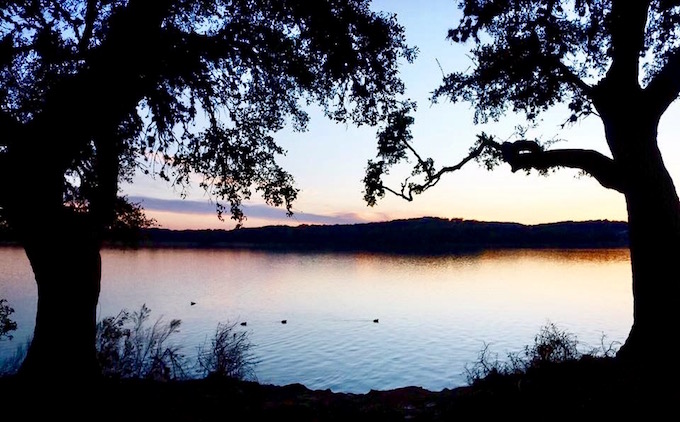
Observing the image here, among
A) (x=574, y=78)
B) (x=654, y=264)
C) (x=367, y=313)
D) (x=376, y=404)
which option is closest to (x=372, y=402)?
(x=376, y=404)

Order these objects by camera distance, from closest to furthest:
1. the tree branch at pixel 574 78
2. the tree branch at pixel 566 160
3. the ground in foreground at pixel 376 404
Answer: the ground in foreground at pixel 376 404 < the tree branch at pixel 566 160 < the tree branch at pixel 574 78

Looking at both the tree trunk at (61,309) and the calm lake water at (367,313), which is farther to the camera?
the calm lake water at (367,313)

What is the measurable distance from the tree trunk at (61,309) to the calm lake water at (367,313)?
51.0ft

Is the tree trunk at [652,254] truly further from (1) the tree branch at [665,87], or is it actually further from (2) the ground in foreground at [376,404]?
(2) the ground in foreground at [376,404]

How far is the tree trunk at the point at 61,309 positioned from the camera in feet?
21.3

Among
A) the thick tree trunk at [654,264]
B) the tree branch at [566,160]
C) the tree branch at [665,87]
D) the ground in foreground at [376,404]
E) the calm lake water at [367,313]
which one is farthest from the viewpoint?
the calm lake water at [367,313]

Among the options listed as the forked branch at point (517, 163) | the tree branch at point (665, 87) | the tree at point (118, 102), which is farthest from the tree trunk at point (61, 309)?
the tree branch at point (665, 87)

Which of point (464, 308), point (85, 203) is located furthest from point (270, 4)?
point (464, 308)

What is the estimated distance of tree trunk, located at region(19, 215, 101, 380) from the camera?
6496 mm

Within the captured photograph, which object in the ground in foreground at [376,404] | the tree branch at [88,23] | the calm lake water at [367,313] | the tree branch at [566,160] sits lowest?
the calm lake water at [367,313]

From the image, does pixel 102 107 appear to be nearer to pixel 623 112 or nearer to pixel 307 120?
pixel 307 120

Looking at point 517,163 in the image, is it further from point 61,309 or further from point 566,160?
point 61,309

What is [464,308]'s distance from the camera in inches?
1818

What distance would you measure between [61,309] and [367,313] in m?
38.5
